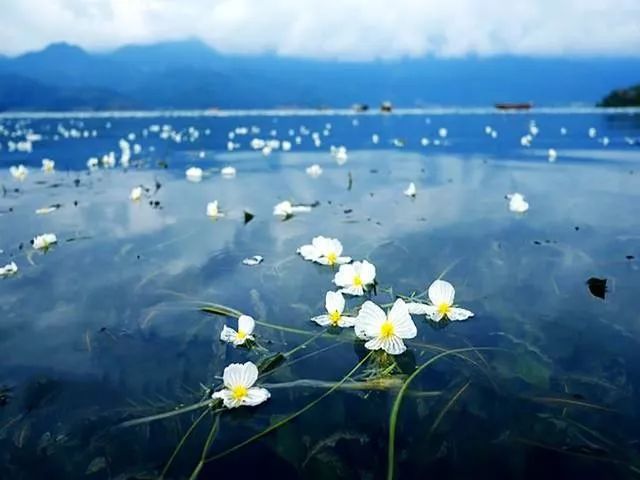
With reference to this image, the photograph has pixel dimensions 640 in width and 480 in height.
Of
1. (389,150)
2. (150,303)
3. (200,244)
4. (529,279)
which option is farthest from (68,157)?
(529,279)

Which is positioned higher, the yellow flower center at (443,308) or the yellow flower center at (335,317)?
the yellow flower center at (443,308)

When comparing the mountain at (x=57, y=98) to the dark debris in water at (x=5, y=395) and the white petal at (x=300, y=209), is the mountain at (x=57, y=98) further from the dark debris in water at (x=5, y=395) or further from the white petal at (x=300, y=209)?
the dark debris in water at (x=5, y=395)

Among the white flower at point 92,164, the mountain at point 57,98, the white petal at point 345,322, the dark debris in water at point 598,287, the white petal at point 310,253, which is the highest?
the mountain at point 57,98

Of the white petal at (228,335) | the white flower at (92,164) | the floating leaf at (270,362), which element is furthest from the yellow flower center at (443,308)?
the white flower at (92,164)

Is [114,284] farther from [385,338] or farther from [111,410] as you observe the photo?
[385,338]

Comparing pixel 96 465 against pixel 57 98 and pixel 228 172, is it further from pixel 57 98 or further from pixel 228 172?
pixel 57 98

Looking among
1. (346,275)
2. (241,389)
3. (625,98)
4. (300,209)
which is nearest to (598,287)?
(346,275)

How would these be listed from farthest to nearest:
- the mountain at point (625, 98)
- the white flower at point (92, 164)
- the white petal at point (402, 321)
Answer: the mountain at point (625, 98) → the white flower at point (92, 164) → the white petal at point (402, 321)
